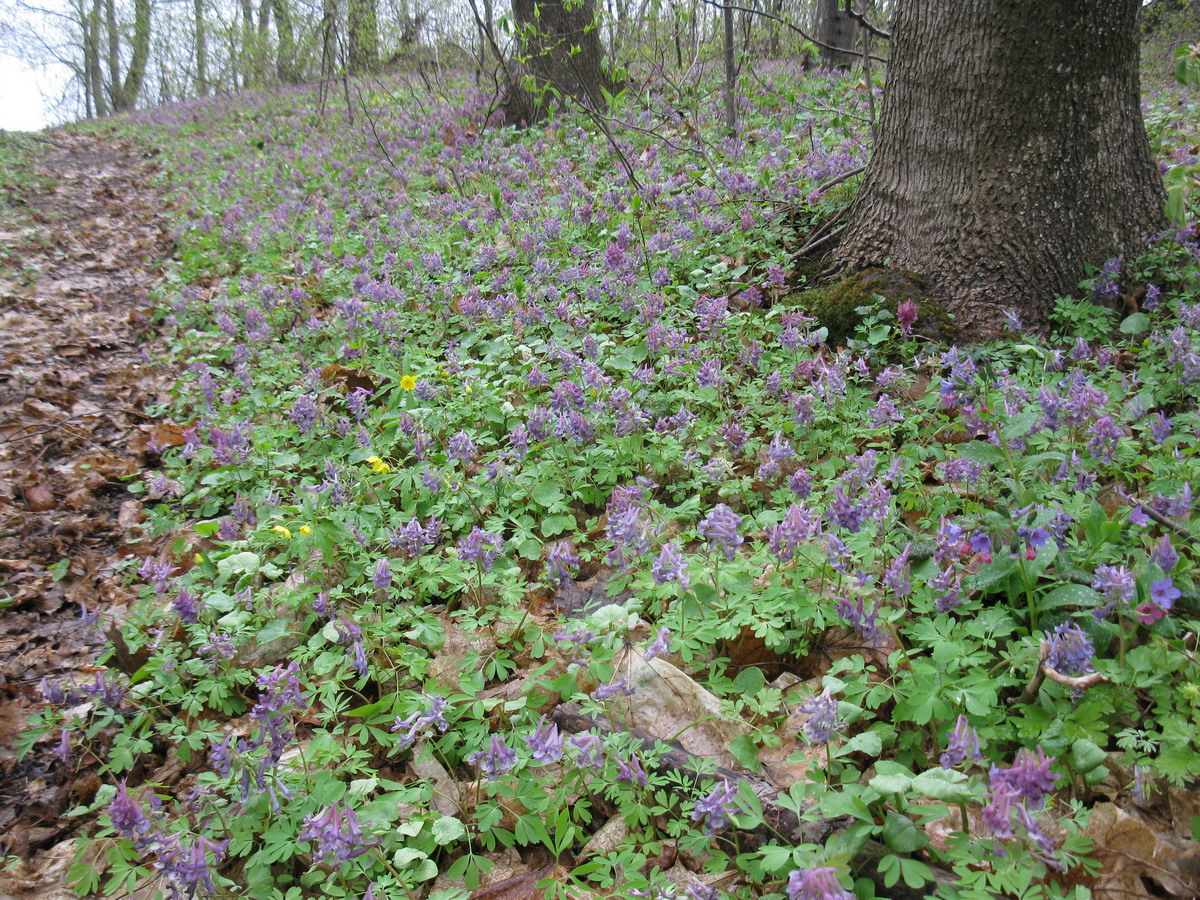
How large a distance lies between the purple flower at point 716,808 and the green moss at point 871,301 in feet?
9.48

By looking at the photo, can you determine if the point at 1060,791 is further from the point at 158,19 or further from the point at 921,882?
the point at 158,19

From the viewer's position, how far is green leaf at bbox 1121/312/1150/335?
3617 mm

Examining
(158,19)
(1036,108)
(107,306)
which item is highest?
(158,19)

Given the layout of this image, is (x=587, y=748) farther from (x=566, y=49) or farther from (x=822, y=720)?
(x=566, y=49)

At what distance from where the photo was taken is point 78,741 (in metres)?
2.72

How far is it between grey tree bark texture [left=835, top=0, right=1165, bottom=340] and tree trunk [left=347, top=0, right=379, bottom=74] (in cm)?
1191

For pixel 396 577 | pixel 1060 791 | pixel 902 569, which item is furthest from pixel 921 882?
pixel 396 577

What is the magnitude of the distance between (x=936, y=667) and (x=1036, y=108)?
125 inches

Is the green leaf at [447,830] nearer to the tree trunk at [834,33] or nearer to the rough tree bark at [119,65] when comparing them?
the tree trunk at [834,33]

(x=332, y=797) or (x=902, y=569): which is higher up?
(x=902, y=569)

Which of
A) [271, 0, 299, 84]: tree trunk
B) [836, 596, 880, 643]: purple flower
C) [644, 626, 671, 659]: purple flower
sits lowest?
[644, 626, 671, 659]: purple flower

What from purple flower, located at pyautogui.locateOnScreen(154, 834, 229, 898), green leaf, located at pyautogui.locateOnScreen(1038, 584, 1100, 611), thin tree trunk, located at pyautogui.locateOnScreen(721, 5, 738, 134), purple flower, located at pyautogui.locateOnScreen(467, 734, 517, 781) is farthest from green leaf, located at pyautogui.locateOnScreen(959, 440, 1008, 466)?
thin tree trunk, located at pyautogui.locateOnScreen(721, 5, 738, 134)

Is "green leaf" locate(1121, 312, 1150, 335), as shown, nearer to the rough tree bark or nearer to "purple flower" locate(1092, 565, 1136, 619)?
"purple flower" locate(1092, 565, 1136, 619)

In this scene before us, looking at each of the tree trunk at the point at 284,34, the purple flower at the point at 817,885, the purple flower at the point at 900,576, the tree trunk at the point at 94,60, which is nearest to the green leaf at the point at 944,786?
the purple flower at the point at 817,885
